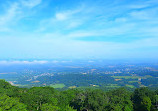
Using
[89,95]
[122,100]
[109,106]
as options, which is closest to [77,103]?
[89,95]

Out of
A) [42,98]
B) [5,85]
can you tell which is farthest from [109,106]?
[5,85]

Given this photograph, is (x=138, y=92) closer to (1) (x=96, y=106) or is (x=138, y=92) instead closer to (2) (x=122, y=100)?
(2) (x=122, y=100)

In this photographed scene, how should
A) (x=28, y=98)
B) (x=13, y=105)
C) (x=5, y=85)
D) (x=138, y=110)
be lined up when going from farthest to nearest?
(x=5, y=85) → (x=138, y=110) → (x=28, y=98) → (x=13, y=105)

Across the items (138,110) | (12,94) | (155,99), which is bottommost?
(138,110)

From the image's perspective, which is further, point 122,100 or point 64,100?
point 64,100

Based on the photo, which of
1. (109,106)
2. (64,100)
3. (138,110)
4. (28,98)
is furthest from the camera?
(64,100)

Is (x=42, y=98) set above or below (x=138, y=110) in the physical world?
above

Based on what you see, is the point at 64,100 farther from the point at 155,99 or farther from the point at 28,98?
the point at 155,99

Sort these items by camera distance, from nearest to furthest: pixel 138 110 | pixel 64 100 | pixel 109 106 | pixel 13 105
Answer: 1. pixel 13 105
2. pixel 109 106
3. pixel 138 110
4. pixel 64 100

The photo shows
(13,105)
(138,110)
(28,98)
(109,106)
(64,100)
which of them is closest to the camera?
(13,105)
